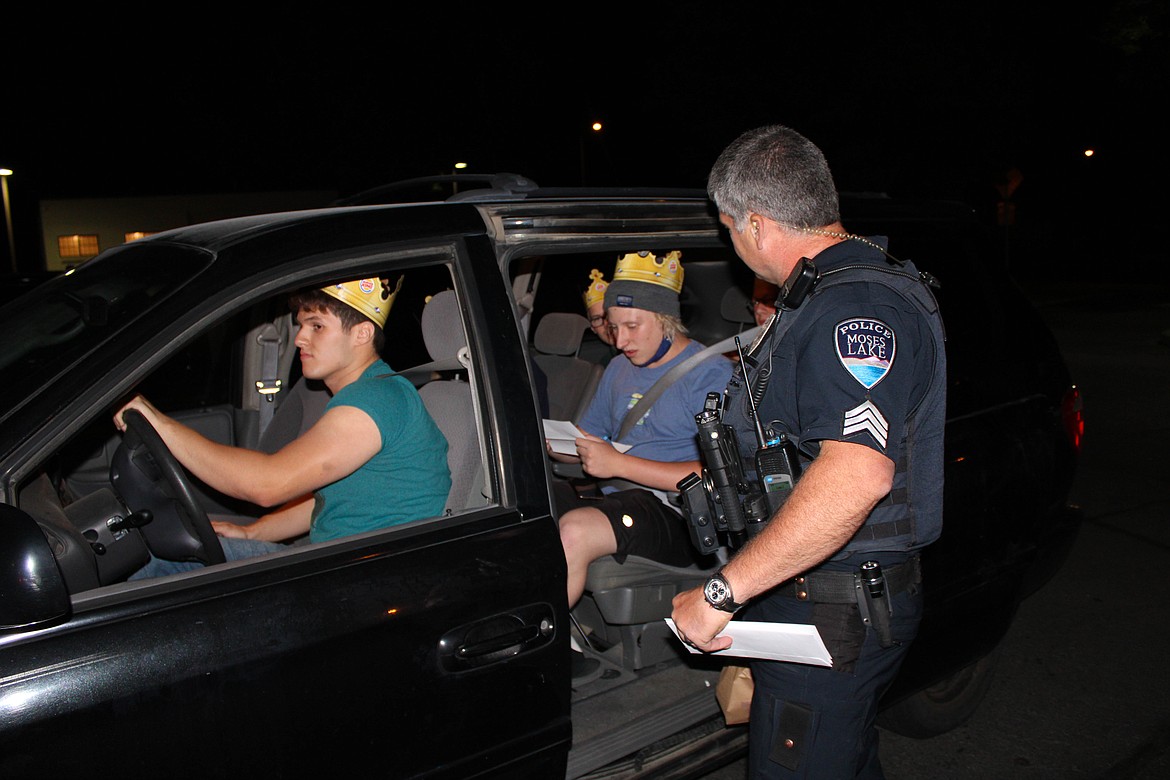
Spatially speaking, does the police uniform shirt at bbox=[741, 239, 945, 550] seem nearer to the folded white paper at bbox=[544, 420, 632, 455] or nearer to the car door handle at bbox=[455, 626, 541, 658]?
the car door handle at bbox=[455, 626, 541, 658]

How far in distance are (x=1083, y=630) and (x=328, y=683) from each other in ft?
13.0

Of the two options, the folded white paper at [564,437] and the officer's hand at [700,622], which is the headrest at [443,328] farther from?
the officer's hand at [700,622]

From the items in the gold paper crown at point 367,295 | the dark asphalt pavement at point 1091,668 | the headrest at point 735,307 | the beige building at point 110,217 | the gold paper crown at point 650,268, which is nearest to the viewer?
the gold paper crown at point 367,295

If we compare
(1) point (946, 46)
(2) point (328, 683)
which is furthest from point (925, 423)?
(1) point (946, 46)

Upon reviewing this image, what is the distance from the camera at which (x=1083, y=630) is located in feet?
14.6

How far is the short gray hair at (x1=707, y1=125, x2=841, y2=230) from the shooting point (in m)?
1.99

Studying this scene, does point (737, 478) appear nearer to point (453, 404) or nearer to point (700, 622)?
point (700, 622)

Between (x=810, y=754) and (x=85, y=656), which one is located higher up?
(x=85, y=656)

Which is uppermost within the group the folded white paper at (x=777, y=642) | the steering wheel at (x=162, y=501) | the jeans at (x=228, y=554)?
the steering wheel at (x=162, y=501)

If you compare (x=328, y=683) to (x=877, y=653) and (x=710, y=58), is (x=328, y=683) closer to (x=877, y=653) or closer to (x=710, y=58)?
(x=877, y=653)

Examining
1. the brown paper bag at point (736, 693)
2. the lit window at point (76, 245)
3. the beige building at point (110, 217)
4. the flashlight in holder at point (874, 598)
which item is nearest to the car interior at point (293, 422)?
the brown paper bag at point (736, 693)

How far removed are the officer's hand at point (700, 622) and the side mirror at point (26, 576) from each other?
1147 millimetres

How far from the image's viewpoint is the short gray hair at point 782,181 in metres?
1.99

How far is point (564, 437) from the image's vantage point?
3244 millimetres
